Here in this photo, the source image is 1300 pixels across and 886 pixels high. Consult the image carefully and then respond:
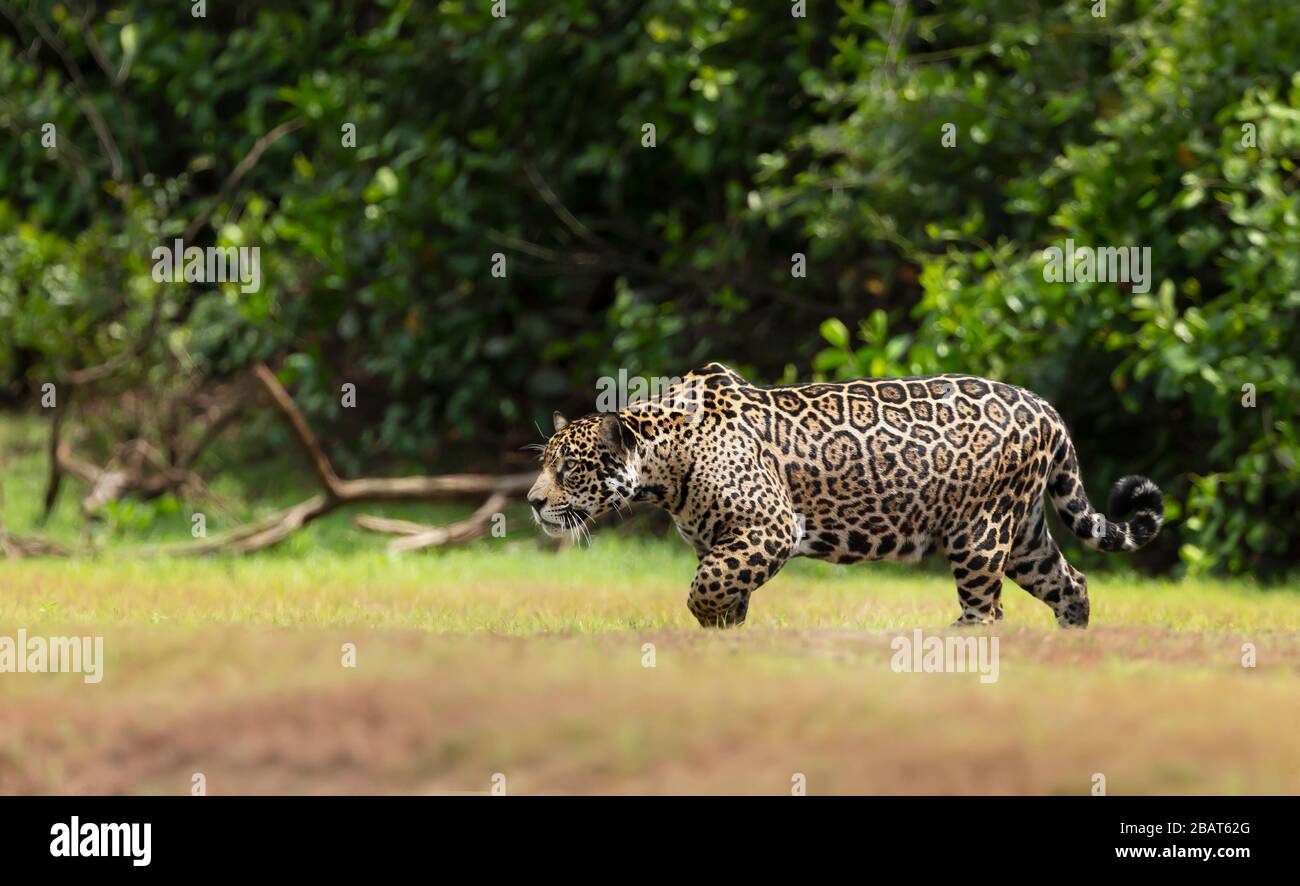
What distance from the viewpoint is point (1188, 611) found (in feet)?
28.5

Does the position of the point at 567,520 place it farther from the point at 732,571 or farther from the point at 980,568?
the point at 980,568

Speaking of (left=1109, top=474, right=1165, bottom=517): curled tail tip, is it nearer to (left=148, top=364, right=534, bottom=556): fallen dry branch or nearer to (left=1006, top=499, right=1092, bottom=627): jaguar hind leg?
(left=1006, top=499, right=1092, bottom=627): jaguar hind leg

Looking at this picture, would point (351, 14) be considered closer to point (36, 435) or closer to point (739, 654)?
point (36, 435)

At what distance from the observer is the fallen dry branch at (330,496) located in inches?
504

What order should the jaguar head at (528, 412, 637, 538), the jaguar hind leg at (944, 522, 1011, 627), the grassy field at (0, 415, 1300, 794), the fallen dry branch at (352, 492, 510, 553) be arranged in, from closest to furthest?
the grassy field at (0, 415, 1300, 794), the jaguar head at (528, 412, 637, 538), the jaguar hind leg at (944, 522, 1011, 627), the fallen dry branch at (352, 492, 510, 553)

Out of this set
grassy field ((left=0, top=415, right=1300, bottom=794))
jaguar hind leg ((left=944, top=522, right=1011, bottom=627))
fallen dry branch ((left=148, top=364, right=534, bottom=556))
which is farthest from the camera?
fallen dry branch ((left=148, top=364, right=534, bottom=556))

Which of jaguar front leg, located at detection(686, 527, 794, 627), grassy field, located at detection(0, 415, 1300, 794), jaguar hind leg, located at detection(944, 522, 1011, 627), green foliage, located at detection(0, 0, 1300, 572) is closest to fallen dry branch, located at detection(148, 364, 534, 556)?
green foliage, located at detection(0, 0, 1300, 572)

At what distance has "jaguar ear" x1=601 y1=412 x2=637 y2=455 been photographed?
275 inches

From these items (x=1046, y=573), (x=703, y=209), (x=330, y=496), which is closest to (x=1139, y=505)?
(x=1046, y=573)

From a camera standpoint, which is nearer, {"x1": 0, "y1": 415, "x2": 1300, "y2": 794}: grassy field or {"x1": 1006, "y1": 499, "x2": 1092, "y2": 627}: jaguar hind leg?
{"x1": 0, "y1": 415, "x2": 1300, "y2": 794}: grassy field

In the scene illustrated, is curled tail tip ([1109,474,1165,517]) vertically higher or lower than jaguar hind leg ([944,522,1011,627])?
higher

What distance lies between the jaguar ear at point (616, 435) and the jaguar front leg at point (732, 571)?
0.56 m

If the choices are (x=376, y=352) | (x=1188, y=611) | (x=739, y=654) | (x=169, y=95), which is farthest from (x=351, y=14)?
(x=739, y=654)

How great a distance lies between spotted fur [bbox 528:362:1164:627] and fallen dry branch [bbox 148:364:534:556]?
5976mm
